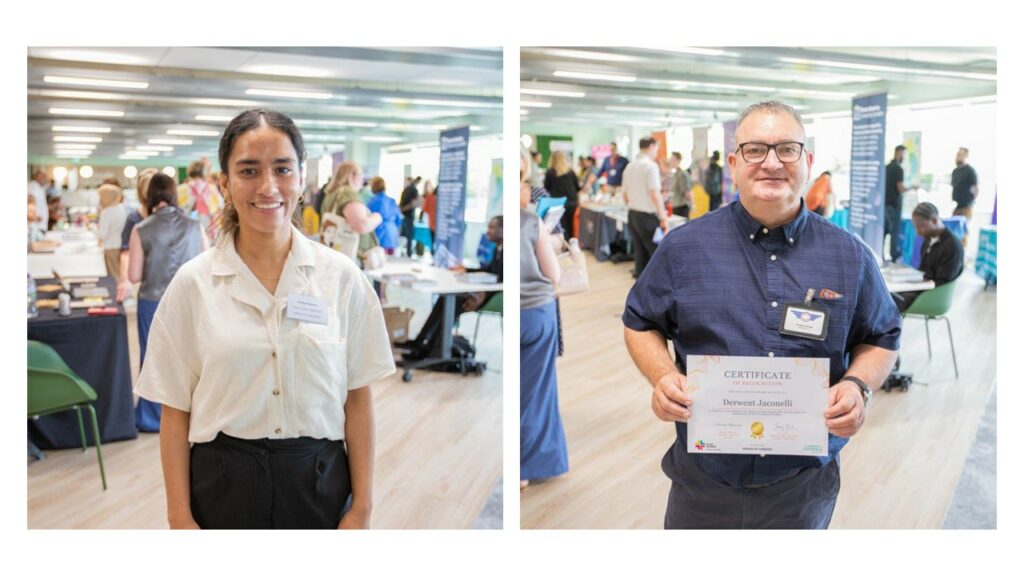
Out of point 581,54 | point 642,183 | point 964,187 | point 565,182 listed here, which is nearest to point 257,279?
point 581,54

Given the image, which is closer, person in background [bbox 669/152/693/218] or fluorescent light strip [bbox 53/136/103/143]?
fluorescent light strip [bbox 53/136/103/143]

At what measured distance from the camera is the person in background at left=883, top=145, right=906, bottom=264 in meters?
5.33

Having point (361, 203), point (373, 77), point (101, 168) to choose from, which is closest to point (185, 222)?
point (101, 168)

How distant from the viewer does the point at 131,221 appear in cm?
444

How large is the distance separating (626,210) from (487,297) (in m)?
1.88

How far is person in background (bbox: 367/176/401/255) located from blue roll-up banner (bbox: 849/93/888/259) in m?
3.22

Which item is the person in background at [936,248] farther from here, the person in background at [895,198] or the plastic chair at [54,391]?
the plastic chair at [54,391]

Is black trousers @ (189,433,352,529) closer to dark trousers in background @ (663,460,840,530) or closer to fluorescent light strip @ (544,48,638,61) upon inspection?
dark trousers in background @ (663,460,840,530)

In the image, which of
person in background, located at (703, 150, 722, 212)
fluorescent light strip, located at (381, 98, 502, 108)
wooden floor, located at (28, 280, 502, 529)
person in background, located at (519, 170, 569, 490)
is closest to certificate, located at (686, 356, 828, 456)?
person in background, located at (519, 170, 569, 490)

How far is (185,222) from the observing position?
4.39 m

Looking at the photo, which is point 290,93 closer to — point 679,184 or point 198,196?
point 198,196

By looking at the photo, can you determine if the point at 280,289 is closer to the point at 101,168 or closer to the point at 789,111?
the point at 789,111

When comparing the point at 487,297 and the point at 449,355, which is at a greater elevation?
the point at 487,297
